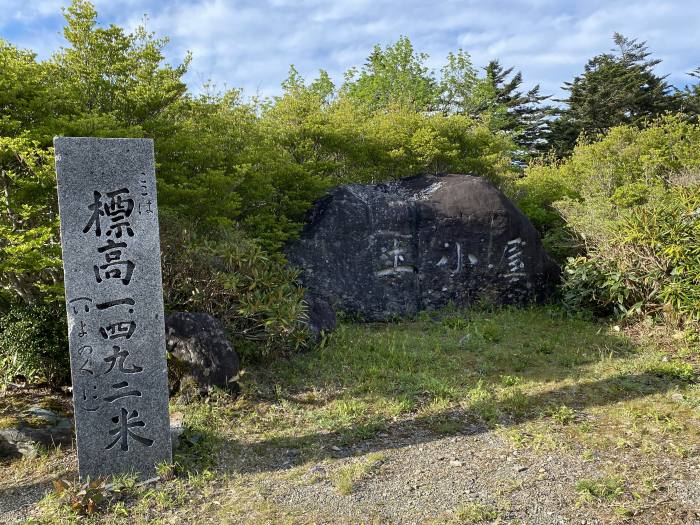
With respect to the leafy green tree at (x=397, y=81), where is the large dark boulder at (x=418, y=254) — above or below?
below

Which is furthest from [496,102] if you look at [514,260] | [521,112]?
[514,260]

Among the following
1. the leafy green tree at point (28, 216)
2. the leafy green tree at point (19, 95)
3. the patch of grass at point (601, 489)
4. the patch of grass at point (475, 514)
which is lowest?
the patch of grass at point (475, 514)

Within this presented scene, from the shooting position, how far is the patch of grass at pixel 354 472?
4133 mm

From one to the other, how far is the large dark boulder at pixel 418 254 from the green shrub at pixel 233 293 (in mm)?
2942

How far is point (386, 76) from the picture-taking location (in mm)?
25703

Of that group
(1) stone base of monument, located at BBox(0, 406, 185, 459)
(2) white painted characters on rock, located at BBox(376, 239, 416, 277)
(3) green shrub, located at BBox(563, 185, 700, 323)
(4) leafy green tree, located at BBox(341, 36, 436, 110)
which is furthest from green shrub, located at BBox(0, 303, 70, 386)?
(4) leafy green tree, located at BBox(341, 36, 436, 110)

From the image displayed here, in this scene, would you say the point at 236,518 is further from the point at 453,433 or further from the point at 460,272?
the point at 460,272

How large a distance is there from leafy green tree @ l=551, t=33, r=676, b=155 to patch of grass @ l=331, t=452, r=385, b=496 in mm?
27154

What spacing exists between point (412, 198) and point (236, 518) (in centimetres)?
731

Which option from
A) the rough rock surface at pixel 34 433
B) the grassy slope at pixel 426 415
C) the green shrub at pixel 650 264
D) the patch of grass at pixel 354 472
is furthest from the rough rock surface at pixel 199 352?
the green shrub at pixel 650 264

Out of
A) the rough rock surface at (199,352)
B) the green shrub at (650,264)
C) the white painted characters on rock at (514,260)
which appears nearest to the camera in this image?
the rough rock surface at (199,352)

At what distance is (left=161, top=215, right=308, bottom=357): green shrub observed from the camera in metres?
6.31

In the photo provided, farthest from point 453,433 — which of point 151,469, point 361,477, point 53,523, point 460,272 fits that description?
point 460,272

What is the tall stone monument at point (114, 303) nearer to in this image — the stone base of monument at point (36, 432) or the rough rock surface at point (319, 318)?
the stone base of monument at point (36, 432)
